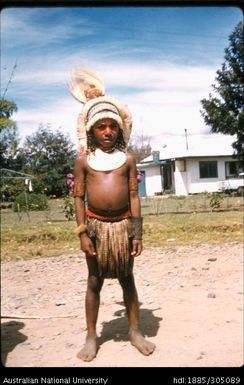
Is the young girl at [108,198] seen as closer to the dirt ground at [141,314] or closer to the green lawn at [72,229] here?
the dirt ground at [141,314]

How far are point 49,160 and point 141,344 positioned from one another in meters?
1.98

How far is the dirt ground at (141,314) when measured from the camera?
2.45 metres

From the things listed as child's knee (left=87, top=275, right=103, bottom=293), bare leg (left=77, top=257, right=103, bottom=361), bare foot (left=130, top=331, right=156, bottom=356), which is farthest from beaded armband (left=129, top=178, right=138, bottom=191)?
bare foot (left=130, top=331, right=156, bottom=356)

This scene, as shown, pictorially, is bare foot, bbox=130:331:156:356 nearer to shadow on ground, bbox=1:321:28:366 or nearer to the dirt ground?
the dirt ground

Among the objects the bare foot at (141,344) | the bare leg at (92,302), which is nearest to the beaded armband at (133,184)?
the bare leg at (92,302)

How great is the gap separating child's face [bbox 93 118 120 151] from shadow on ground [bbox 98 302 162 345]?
1289mm

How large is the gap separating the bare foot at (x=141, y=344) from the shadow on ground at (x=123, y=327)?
15cm

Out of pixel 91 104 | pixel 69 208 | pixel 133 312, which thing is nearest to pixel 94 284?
pixel 133 312

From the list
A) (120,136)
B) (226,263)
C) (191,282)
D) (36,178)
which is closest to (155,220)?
(226,263)

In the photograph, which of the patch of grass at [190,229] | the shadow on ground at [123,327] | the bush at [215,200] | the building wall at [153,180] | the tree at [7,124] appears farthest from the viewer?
the bush at [215,200]

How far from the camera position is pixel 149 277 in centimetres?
464
